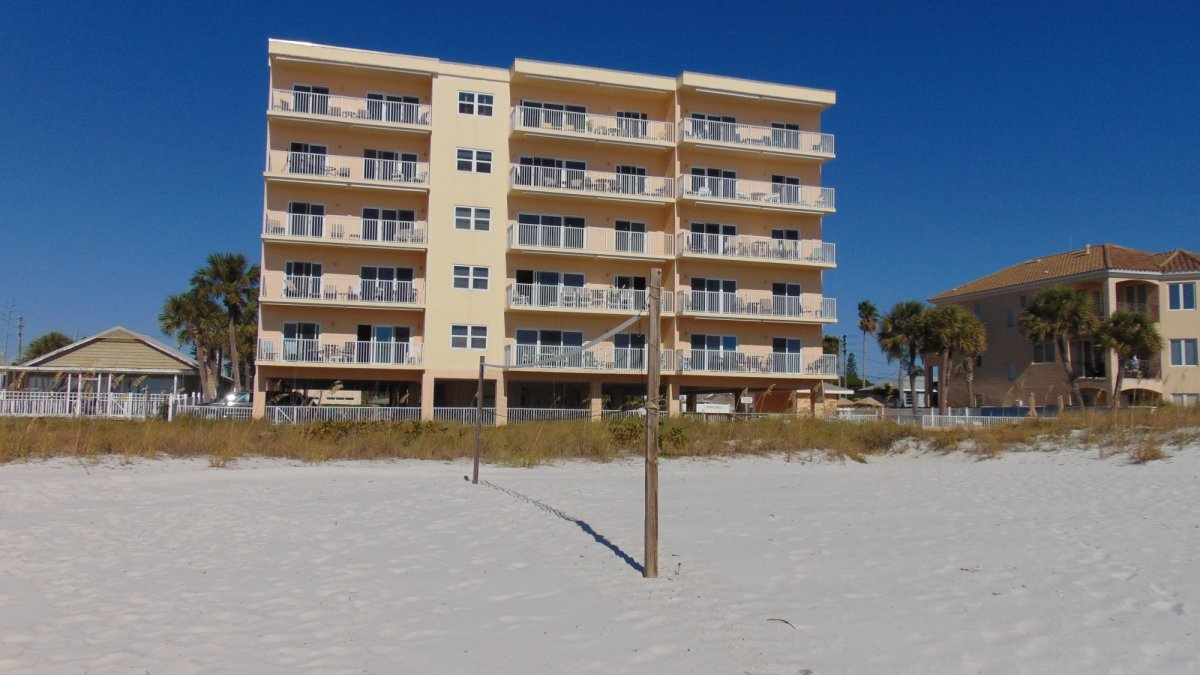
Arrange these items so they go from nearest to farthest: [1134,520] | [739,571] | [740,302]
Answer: [739,571] < [1134,520] < [740,302]

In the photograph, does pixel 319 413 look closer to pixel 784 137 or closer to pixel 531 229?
pixel 531 229

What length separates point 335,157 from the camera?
37906 mm

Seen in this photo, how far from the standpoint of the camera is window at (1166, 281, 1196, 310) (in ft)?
156

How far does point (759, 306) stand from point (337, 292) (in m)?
18.8

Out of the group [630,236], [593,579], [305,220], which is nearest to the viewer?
[593,579]

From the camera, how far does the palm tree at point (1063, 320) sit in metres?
46.1

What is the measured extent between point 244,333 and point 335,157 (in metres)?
19.2

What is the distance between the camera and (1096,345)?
46.2 metres

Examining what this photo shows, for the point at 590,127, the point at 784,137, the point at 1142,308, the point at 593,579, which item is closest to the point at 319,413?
the point at 590,127

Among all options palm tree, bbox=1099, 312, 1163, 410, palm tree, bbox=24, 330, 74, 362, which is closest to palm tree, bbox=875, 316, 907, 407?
palm tree, bbox=1099, 312, 1163, 410

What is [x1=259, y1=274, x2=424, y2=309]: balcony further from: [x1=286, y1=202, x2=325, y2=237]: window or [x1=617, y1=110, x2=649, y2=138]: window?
[x1=617, y1=110, x2=649, y2=138]: window

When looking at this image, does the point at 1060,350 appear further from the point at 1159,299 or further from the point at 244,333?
the point at 244,333

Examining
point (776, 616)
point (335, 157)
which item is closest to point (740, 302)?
point (335, 157)

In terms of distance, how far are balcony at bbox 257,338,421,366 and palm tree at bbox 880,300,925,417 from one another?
27.6m
